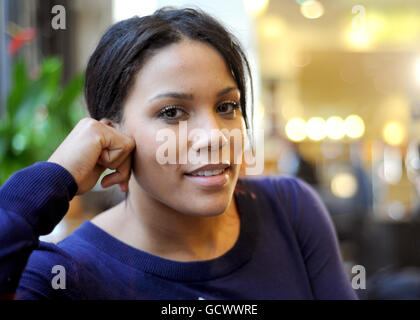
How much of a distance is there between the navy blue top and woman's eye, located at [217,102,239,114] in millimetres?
207

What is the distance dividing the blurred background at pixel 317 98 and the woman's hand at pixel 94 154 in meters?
0.23

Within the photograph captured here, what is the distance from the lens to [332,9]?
14.0 feet

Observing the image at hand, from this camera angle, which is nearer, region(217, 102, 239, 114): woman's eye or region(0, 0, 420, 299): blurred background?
region(217, 102, 239, 114): woman's eye

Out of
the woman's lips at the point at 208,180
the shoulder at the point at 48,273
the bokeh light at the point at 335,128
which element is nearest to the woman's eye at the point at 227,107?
the woman's lips at the point at 208,180

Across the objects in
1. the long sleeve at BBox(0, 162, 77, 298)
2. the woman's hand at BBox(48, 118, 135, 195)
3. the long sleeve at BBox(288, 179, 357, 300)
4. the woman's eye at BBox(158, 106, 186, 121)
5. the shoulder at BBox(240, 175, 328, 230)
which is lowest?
the long sleeve at BBox(288, 179, 357, 300)

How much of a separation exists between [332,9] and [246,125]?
3790mm

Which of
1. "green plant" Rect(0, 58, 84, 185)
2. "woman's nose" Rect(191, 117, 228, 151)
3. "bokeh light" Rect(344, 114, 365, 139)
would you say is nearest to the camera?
"woman's nose" Rect(191, 117, 228, 151)

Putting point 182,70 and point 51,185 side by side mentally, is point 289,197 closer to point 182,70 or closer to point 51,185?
point 182,70

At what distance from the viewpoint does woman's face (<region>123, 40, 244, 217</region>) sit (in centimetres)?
72

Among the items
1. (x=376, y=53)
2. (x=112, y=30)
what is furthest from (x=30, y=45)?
(x=376, y=53)

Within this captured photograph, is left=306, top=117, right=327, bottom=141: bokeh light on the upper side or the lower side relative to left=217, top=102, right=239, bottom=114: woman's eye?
lower

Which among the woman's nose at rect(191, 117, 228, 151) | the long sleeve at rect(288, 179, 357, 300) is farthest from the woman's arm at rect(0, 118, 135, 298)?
the long sleeve at rect(288, 179, 357, 300)

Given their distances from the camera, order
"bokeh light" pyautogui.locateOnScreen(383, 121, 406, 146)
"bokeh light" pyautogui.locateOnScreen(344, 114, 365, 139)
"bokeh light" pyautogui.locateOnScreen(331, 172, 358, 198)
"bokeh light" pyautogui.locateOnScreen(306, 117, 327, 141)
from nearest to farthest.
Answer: "bokeh light" pyautogui.locateOnScreen(331, 172, 358, 198)
"bokeh light" pyautogui.locateOnScreen(383, 121, 406, 146)
"bokeh light" pyautogui.locateOnScreen(344, 114, 365, 139)
"bokeh light" pyautogui.locateOnScreen(306, 117, 327, 141)

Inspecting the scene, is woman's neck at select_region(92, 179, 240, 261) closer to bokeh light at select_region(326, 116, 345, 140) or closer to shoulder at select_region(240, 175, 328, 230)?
shoulder at select_region(240, 175, 328, 230)
